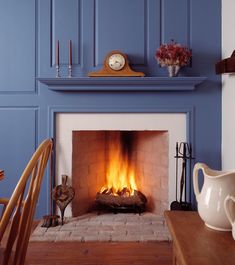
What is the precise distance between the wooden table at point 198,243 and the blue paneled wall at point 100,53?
→ 5.57 ft

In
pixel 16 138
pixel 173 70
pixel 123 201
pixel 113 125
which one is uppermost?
pixel 173 70

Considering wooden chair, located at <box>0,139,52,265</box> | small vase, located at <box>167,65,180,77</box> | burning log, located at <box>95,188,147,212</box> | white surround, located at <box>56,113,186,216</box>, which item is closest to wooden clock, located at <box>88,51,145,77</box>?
small vase, located at <box>167,65,180,77</box>

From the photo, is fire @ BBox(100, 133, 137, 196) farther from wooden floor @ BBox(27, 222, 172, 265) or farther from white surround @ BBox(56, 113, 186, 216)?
wooden floor @ BBox(27, 222, 172, 265)

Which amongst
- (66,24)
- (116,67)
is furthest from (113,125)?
(66,24)

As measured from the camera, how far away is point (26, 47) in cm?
280

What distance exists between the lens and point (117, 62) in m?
2.70

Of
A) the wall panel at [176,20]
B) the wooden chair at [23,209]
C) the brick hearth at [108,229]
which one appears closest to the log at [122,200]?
the brick hearth at [108,229]

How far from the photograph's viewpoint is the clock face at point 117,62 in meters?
2.70

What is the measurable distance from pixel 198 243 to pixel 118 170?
7.75 feet

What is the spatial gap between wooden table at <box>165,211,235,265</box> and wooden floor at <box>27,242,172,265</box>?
3.46ft

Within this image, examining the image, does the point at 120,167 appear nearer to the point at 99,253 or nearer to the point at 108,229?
the point at 108,229

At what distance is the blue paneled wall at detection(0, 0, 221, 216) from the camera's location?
9.12 ft

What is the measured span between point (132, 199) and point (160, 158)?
0.47 meters

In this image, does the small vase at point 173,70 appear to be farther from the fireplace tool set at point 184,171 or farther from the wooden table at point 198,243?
the wooden table at point 198,243
